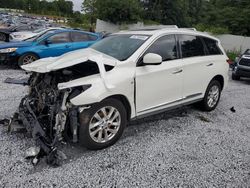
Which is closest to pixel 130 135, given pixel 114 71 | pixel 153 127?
pixel 153 127

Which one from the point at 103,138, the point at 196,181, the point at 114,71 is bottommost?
the point at 196,181

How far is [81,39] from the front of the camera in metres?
9.29

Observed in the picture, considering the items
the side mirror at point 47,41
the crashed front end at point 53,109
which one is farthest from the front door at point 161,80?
the side mirror at point 47,41

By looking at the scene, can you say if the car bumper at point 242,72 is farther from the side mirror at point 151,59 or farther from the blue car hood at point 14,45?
the blue car hood at point 14,45

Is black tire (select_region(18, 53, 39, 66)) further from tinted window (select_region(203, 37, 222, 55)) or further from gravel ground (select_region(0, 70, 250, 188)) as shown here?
tinted window (select_region(203, 37, 222, 55))

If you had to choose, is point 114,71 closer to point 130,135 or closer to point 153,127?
point 130,135

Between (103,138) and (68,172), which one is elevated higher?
(103,138)

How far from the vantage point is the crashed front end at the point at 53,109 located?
3086 mm

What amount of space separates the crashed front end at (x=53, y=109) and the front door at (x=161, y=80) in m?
0.63

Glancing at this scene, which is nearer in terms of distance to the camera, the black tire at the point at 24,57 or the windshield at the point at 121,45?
the windshield at the point at 121,45

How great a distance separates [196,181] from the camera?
2.90 meters

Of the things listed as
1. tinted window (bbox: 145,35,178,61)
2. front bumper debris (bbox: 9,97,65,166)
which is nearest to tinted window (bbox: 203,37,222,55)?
tinted window (bbox: 145,35,178,61)

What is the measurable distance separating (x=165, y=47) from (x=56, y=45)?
535 centimetres

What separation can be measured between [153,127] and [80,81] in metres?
1.80
